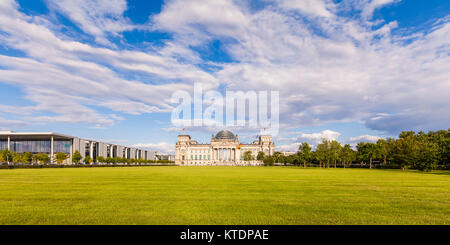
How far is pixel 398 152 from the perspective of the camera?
71.0 m

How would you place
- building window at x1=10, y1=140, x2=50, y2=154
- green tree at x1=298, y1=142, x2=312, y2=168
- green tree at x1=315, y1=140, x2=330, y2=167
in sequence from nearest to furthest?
green tree at x1=315, y1=140, x2=330, y2=167 < green tree at x1=298, y1=142, x2=312, y2=168 < building window at x1=10, y1=140, x2=50, y2=154

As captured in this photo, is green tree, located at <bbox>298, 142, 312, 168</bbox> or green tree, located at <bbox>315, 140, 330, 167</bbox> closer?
green tree, located at <bbox>315, 140, 330, 167</bbox>

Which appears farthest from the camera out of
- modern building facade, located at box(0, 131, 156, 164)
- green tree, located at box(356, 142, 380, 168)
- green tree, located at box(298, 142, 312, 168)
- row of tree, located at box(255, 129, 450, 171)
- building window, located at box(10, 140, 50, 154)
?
building window, located at box(10, 140, 50, 154)

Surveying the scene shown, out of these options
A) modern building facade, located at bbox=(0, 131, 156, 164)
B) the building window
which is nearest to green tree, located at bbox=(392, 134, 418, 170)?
modern building facade, located at bbox=(0, 131, 156, 164)

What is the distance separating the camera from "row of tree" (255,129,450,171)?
64.8 metres

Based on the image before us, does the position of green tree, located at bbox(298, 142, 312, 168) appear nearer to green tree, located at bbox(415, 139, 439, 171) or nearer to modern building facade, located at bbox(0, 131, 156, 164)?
green tree, located at bbox(415, 139, 439, 171)

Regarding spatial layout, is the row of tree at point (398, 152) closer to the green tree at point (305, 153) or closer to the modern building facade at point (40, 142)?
the green tree at point (305, 153)

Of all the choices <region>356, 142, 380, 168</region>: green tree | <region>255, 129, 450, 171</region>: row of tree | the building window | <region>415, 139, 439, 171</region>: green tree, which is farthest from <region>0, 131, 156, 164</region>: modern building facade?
<region>415, 139, 439, 171</region>: green tree

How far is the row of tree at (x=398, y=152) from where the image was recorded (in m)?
64.8

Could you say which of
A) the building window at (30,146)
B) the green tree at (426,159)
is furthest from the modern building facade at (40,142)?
the green tree at (426,159)

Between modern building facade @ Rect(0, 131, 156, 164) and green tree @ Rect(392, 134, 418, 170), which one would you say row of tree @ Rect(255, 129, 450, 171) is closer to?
green tree @ Rect(392, 134, 418, 170)
